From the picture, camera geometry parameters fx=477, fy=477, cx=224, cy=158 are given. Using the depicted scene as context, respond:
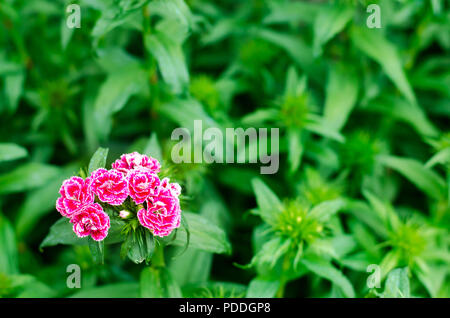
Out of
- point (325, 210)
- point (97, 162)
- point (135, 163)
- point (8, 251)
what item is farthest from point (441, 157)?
point (8, 251)

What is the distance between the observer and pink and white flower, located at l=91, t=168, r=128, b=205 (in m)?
1.48

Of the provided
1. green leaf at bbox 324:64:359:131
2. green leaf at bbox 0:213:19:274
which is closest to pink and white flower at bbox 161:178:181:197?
green leaf at bbox 0:213:19:274

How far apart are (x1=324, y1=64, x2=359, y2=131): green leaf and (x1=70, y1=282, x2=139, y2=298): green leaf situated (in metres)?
1.27

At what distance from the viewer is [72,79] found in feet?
9.05

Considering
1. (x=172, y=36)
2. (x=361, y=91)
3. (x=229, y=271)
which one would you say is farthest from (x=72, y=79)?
(x=361, y=91)

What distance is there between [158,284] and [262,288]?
440 mm

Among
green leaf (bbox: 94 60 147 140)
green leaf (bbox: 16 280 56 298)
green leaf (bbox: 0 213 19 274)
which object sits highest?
green leaf (bbox: 94 60 147 140)

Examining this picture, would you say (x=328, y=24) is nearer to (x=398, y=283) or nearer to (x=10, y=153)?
(x=398, y=283)

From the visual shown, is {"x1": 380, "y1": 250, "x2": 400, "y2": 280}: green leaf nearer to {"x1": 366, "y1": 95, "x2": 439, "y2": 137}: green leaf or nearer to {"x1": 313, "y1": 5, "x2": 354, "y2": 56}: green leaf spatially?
{"x1": 366, "y1": 95, "x2": 439, "y2": 137}: green leaf

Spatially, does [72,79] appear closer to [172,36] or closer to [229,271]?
[172,36]

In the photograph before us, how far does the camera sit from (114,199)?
1.48 m

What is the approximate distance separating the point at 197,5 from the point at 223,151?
1.12 m

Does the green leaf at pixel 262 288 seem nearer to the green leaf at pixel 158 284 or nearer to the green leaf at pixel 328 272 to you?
the green leaf at pixel 328 272

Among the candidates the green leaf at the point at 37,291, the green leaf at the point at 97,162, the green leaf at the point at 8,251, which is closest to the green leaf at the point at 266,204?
the green leaf at the point at 97,162
